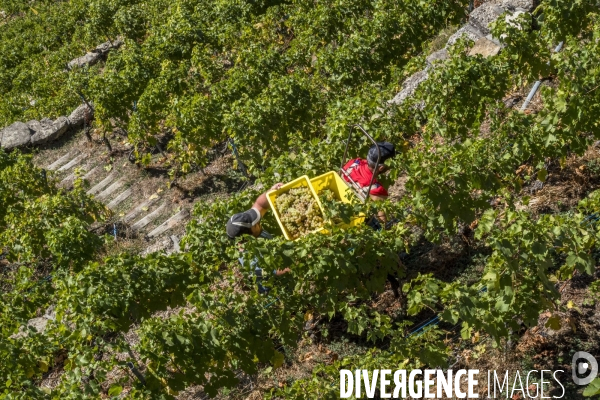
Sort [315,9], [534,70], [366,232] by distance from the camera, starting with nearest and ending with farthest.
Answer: [366,232]
[534,70]
[315,9]

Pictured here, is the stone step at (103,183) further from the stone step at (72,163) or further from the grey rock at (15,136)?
the grey rock at (15,136)

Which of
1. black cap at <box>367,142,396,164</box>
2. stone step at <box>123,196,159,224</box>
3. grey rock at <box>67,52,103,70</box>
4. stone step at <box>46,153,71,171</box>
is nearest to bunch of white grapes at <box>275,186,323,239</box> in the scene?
black cap at <box>367,142,396,164</box>

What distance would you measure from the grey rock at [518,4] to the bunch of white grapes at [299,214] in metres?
6.00

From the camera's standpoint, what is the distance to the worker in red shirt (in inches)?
266

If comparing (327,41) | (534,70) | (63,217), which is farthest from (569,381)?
(327,41)

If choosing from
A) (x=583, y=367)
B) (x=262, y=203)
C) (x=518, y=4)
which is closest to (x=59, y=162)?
(x=262, y=203)

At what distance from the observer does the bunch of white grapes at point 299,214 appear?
6547 millimetres

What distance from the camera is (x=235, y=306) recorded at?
6.07 meters

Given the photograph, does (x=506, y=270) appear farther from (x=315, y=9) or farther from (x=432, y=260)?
(x=315, y=9)

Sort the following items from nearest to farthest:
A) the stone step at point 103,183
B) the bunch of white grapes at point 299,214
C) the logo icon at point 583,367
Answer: the logo icon at point 583,367 → the bunch of white grapes at point 299,214 → the stone step at point 103,183

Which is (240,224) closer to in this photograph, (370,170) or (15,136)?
(370,170)

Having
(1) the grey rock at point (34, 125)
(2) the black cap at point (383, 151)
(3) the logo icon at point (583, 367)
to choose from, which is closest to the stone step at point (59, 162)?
(1) the grey rock at point (34, 125)

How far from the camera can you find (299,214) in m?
6.55

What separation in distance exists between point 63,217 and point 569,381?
643 cm
